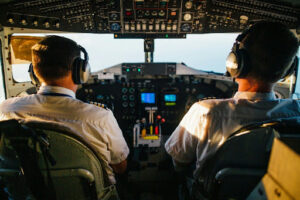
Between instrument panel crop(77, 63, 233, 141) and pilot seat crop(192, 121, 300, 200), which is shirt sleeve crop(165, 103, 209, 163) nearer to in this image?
pilot seat crop(192, 121, 300, 200)

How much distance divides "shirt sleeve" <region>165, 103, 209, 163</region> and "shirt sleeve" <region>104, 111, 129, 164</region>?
0.94ft

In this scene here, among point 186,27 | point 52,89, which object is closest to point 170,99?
point 186,27

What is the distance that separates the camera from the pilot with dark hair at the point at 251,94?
939 millimetres

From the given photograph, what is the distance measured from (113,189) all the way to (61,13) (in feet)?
6.22

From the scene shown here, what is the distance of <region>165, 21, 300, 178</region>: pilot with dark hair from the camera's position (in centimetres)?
94

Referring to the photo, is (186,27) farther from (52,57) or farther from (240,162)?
(240,162)

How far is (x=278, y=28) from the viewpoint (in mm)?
957

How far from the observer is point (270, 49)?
96 cm

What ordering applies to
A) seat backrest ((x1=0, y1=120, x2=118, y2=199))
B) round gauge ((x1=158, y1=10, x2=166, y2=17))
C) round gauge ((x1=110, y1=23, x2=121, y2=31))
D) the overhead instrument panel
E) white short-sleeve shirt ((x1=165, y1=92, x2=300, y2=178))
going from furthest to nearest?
1. round gauge ((x1=110, y1=23, x2=121, y2=31))
2. round gauge ((x1=158, y1=10, x2=166, y2=17))
3. the overhead instrument panel
4. white short-sleeve shirt ((x1=165, y1=92, x2=300, y2=178))
5. seat backrest ((x1=0, y1=120, x2=118, y2=199))

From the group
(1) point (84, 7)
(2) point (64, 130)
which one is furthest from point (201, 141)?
(1) point (84, 7)

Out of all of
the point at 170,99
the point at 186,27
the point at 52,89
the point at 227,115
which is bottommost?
the point at 170,99

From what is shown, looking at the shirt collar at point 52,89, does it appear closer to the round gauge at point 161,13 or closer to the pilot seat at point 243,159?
the pilot seat at point 243,159

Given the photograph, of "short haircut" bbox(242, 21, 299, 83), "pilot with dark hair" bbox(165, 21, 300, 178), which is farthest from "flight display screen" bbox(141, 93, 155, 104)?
"short haircut" bbox(242, 21, 299, 83)

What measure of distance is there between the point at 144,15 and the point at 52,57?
1.41 m
